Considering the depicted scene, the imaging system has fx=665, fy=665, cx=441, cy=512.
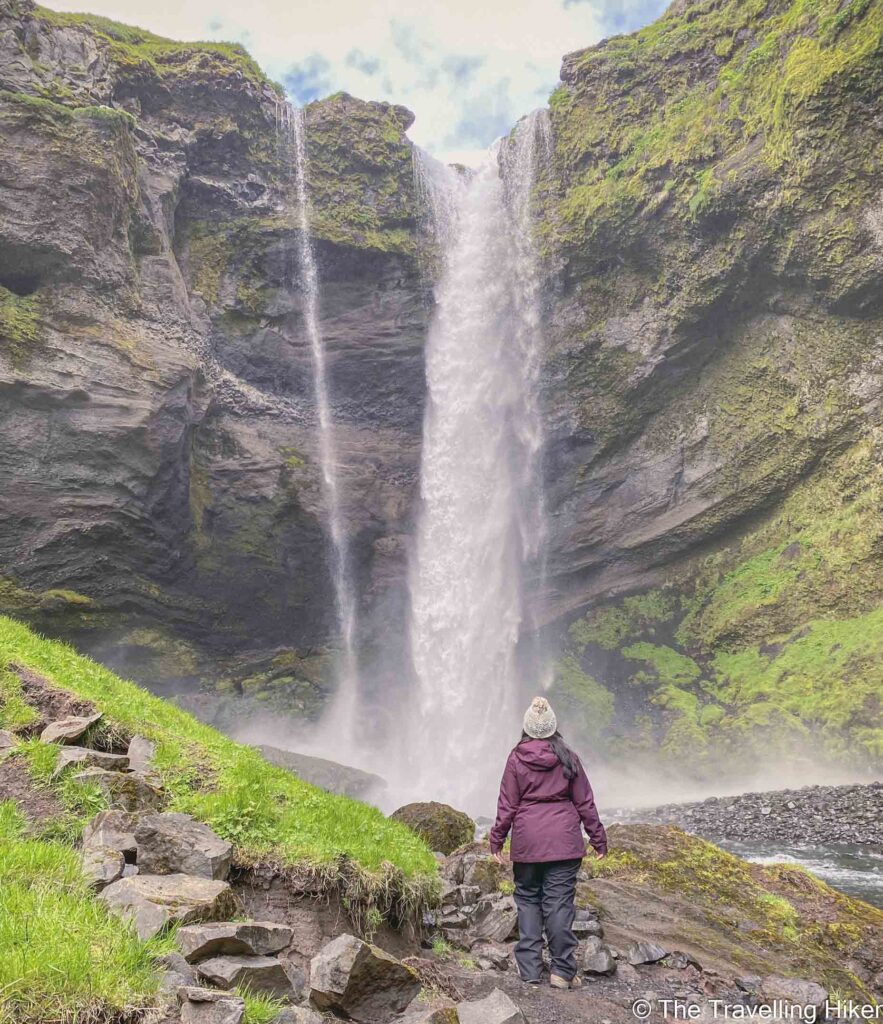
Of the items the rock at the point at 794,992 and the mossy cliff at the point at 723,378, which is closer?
the rock at the point at 794,992

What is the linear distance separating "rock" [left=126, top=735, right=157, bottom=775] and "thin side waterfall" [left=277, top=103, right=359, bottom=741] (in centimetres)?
2388

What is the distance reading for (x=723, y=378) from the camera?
92.3 feet

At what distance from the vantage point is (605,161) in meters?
30.4

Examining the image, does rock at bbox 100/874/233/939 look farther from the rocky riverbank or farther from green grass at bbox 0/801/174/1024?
the rocky riverbank

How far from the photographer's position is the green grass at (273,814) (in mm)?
5012

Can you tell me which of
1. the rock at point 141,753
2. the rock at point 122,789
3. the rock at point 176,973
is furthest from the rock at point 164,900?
the rock at point 141,753

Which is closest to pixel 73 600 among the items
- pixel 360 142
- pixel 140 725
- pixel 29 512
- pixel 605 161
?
pixel 29 512

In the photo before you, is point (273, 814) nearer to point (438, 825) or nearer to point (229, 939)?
point (229, 939)

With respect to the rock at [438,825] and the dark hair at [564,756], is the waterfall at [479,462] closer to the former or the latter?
the rock at [438,825]

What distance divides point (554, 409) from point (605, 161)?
1145 centimetres

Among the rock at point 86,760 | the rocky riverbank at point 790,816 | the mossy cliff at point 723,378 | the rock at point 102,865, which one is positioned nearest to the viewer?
the rock at point 102,865

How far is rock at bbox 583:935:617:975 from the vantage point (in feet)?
17.9

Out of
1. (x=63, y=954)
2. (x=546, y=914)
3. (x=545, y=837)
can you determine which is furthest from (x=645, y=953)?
(x=63, y=954)

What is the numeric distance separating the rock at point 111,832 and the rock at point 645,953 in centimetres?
435
